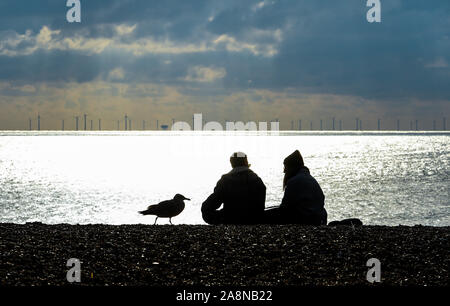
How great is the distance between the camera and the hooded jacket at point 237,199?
12266 mm

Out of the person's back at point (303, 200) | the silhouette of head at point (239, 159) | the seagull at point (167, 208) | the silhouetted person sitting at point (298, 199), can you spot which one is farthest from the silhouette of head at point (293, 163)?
the seagull at point (167, 208)

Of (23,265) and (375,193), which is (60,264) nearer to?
(23,265)

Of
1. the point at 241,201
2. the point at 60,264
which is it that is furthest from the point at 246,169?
the point at 60,264

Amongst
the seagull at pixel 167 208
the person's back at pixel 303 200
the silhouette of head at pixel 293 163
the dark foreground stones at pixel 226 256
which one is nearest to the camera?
the dark foreground stones at pixel 226 256

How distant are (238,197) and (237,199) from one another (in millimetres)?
75

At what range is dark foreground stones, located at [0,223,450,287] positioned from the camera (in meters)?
7.89

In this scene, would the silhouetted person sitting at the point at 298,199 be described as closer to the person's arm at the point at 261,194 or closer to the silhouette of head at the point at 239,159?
the person's arm at the point at 261,194

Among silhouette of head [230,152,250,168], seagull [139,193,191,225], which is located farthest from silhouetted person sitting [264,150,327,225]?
seagull [139,193,191,225]

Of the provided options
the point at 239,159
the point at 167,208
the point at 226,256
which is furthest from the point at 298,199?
the point at 167,208

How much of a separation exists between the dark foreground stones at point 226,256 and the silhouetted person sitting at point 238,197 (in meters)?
1.24

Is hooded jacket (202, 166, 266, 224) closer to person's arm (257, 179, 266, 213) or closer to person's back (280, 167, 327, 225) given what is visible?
person's arm (257, 179, 266, 213)
